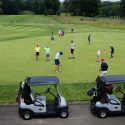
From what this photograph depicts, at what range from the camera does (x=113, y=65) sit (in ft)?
105

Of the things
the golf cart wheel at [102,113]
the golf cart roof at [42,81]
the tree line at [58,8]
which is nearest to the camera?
the golf cart roof at [42,81]

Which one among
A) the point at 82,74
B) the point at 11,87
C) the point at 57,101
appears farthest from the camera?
the point at 82,74

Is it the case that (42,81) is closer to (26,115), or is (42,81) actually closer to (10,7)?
(26,115)

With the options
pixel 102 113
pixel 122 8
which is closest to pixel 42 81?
pixel 102 113

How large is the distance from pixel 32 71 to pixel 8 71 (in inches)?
74.5

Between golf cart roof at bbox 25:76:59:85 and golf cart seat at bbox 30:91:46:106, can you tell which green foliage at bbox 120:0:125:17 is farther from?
golf cart roof at bbox 25:76:59:85

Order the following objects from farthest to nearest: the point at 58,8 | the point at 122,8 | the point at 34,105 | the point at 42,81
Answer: the point at 58,8 → the point at 122,8 → the point at 34,105 → the point at 42,81

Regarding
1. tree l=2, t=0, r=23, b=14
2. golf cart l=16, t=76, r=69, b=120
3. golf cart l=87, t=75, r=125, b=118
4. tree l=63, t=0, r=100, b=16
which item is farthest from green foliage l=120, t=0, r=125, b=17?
golf cart l=16, t=76, r=69, b=120

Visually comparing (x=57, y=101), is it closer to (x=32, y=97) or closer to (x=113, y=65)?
(x=32, y=97)

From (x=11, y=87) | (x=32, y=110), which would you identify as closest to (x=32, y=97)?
(x=32, y=110)

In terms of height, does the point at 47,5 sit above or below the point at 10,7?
above

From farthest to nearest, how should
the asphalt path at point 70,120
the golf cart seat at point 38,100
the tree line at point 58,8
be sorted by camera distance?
the tree line at point 58,8 → the golf cart seat at point 38,100 → the asphalt path at point 70,120

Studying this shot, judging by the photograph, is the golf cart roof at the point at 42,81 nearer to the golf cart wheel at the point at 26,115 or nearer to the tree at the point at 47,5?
the golf cart wheel at the point at 26,115

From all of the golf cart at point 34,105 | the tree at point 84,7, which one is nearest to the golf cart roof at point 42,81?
the golf cart at point 34,105
